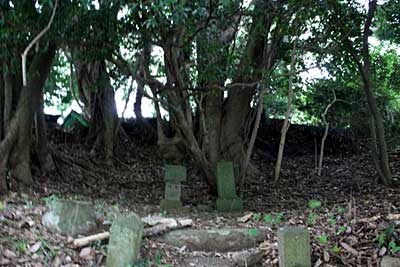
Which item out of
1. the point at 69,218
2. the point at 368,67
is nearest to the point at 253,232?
the point at 69,218

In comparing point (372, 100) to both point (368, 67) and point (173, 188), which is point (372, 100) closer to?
point (368, 67)

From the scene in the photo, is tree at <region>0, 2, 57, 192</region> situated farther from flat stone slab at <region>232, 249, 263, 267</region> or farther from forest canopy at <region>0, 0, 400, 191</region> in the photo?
flat stone slab at <region>232, 249, 263, 267</region>

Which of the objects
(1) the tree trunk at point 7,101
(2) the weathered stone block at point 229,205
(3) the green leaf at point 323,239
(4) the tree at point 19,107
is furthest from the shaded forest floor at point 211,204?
(1) the tree trunk at point 7,101

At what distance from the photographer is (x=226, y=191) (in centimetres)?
709

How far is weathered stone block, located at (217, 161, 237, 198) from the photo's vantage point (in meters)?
7.08

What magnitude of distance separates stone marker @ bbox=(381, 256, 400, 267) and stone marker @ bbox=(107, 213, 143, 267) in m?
2.00

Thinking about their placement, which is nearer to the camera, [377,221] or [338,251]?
[338,251]

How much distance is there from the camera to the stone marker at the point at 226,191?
7.00m

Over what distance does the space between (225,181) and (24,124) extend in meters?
3.04

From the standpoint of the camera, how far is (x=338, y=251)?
161 inches

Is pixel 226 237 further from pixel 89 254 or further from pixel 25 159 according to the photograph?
pixel 25 159

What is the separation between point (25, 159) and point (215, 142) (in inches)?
135

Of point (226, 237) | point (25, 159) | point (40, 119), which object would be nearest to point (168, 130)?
point (40, 119)

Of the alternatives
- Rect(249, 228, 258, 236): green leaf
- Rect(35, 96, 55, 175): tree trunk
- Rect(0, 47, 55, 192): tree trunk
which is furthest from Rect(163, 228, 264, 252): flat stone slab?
Rect(35, 96, 55, 175): tree trunk
